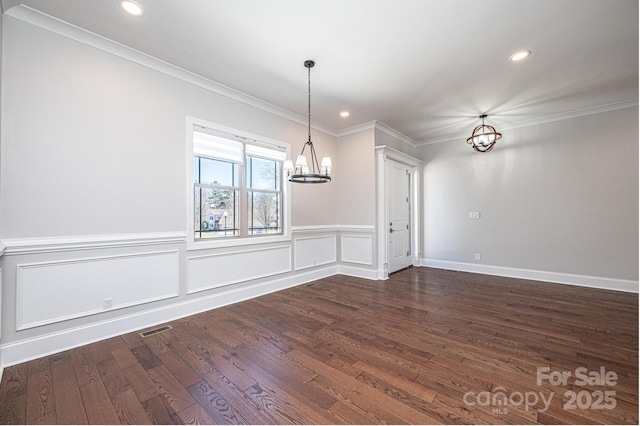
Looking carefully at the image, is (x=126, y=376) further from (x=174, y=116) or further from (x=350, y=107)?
(x=350, y=107)

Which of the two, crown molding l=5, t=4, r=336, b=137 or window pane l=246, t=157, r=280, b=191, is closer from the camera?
crown molding l=5, t=4, r=336, b=137

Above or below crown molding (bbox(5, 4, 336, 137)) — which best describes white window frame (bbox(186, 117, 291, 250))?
below

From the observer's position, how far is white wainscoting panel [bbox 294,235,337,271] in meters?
4.86

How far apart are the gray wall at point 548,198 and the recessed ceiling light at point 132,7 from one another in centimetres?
582

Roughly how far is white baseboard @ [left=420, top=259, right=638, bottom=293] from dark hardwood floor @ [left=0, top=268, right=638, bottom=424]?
98 centimetres

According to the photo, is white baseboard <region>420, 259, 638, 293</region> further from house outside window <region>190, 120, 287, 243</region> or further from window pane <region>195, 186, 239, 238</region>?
window pane <region>195, 186, 239, 238</region>

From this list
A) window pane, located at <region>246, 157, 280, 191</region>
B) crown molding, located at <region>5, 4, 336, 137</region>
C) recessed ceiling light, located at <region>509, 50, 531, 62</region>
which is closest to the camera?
crown molding, located at <region>5, 4, 336, 137</region>

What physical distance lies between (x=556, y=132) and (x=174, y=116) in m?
6.27

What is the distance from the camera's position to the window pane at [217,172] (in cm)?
363

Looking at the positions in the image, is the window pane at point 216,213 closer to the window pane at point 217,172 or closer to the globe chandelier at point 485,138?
the window pane at point 217,172

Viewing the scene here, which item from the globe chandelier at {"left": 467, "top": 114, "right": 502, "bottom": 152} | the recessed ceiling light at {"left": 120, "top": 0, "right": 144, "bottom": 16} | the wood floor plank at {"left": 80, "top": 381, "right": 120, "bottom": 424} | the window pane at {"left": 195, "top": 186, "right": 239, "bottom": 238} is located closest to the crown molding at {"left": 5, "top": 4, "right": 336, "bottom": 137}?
the recessed ceiling light at {"left": 120, "top": 0, "right": 144, "bottom": 16}

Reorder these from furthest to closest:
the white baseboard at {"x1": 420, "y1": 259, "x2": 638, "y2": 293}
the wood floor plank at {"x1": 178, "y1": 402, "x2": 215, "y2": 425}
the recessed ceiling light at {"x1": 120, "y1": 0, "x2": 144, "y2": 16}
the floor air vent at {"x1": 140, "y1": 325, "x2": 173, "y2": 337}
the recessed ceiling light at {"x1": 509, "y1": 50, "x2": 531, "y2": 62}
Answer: the white baseboard at {"x1": 420, "y1": 259, "x2": 638, "y2": 293}
the recessed ceiling light at {"x1": 509, "y1": 50, "x2": 531, "y2": 62}
the floor air vent at {"x1": 140, "y1": 325, "x2": 173, "y2": 337}
the recessed ceiling light at {"x1": 120, "y1": 0, "x2": 144, "y2": 16}
the wood floor plank at {"x1": 178, "y1": 402, "x2": 215, "y2": 425}

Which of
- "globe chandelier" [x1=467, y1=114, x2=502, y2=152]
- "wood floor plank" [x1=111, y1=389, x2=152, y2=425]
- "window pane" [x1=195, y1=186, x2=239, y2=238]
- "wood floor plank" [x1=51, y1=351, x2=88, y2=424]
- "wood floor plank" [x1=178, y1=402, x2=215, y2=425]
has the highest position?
"globe chandelier" [x1=467, y1=114, x2=502, y2=152]

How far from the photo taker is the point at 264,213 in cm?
441
